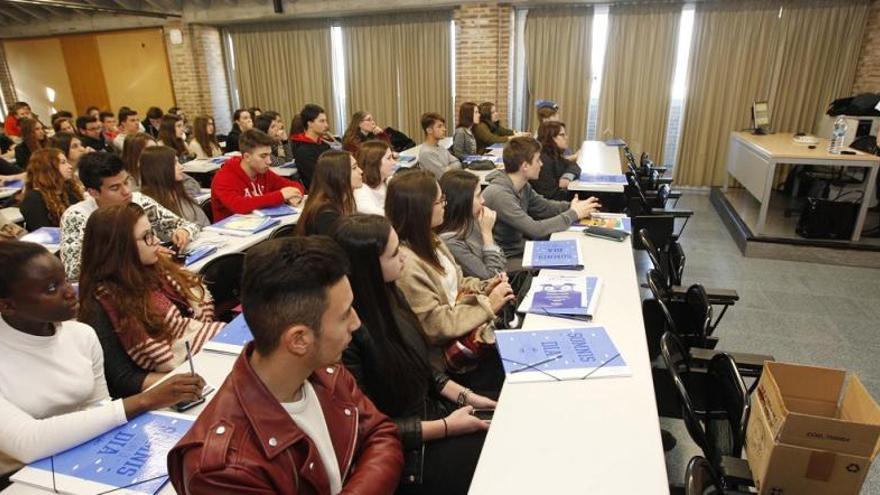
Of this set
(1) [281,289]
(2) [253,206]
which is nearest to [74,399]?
(1) [281,289]

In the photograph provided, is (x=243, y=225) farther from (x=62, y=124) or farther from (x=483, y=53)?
(x=483, y=53)

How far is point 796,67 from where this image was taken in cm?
668

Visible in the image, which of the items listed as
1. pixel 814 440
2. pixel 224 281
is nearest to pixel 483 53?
pixel 224 281

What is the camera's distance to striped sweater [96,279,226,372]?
1.67m

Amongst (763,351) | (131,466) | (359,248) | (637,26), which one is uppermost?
(637,26)

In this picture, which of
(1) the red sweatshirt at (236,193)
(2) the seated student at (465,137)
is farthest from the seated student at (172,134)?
(2) the seated student at (465,137)

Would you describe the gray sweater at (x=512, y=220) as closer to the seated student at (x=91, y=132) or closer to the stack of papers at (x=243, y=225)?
the stack of papers at (x=243, y=225)

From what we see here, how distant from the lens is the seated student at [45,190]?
3.40 m

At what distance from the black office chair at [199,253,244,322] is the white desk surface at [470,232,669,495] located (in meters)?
1.45

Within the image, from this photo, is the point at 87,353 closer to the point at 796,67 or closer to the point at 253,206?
the point at 253,206

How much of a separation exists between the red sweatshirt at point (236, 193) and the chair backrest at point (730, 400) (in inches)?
118

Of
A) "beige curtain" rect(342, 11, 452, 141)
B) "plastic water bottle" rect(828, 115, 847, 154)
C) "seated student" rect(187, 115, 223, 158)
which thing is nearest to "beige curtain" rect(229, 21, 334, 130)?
"beige curtain" rect(342, 11, 452, 141)

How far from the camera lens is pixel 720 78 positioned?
275 inches

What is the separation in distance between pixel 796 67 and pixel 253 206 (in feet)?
23.1
